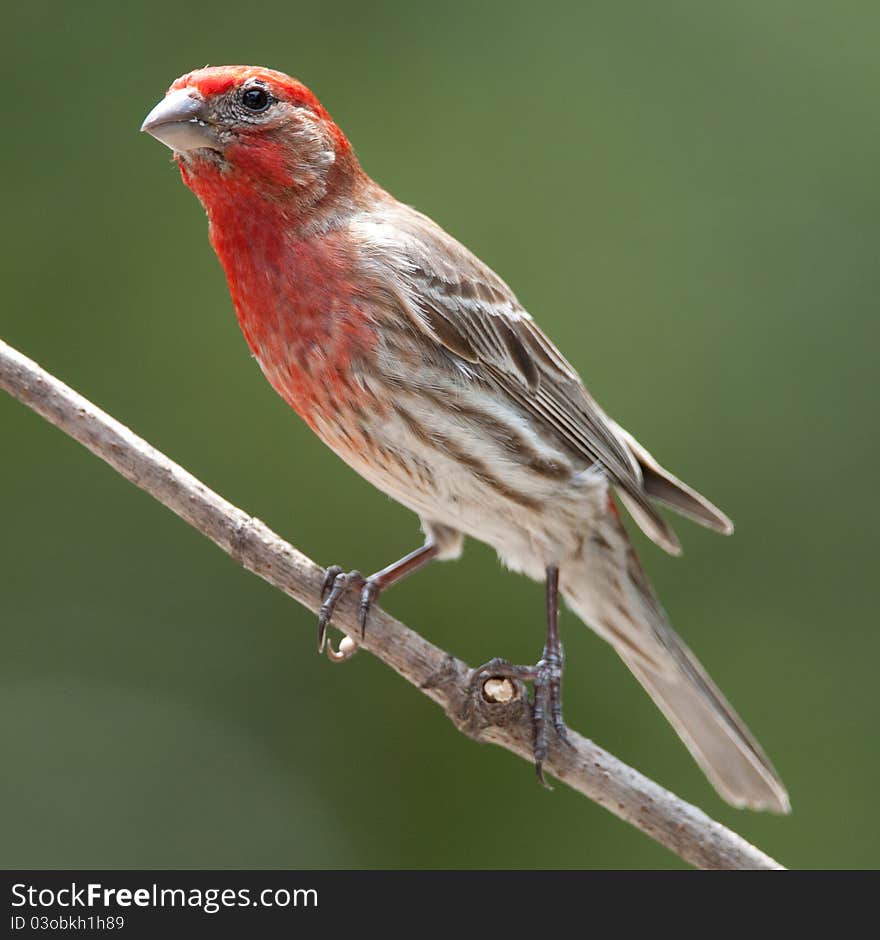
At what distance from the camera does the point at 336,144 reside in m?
4.19

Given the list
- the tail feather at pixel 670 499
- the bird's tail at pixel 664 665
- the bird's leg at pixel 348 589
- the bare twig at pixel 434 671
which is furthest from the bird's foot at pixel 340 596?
the tail feather at pixel 670 499

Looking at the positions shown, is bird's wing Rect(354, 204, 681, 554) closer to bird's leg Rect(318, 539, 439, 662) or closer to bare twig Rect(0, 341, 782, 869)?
bird's leg Rect(318, 539, 439, 662)

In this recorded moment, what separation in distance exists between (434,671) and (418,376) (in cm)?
83

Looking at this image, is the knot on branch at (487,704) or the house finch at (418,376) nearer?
the knot on branch at (487,704)

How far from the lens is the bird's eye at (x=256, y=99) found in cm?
398

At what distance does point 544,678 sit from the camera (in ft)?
13.1

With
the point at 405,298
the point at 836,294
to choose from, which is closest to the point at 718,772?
the point at 405,298

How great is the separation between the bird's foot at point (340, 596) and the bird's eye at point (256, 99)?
4.28ft

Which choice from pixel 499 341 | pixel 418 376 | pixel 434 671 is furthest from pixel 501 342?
pixel 434 671

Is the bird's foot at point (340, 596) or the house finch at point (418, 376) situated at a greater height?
the house finch at point (418, 376)

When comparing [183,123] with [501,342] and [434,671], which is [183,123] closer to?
[501,342]

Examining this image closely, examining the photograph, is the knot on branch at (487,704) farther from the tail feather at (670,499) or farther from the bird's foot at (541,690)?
the tail feather at (670,499)

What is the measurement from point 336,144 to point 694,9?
293 cm

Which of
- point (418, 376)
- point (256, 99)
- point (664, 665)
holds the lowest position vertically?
point (664, 665)
